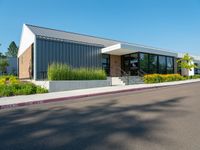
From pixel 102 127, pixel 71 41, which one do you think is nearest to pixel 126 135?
pixel 102 127

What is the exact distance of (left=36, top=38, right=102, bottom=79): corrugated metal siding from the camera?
687 inches

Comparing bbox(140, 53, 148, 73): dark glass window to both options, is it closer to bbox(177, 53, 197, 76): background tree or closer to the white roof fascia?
bbox(177, 53, 197, 76): background tree

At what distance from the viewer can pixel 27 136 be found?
417 centimetres

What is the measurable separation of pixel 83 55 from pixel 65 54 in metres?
2.22

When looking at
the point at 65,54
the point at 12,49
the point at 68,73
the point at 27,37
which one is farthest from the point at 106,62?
the point at 12,49

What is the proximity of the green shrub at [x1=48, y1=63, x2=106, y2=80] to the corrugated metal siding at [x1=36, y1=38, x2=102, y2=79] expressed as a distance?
2879mm

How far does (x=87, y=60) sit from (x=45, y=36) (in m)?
5.25

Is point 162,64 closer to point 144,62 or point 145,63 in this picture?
point 145,63

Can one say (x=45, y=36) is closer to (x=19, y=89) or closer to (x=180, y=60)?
(x=19, y=89)

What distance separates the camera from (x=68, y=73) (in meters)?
14.8

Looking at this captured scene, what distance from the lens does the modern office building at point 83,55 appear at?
57.8ft

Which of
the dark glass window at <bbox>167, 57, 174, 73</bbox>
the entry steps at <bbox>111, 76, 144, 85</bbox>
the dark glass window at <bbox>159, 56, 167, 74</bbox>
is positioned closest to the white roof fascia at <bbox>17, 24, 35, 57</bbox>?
the entry steps at <bbox>111, 76, 144, 85</bbox>

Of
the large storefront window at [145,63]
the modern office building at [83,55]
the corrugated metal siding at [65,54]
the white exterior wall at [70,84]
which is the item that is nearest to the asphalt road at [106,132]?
Result: the white exterior wall at [70,84]

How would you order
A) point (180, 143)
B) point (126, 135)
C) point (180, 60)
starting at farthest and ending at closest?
point (180, 60)
point (126, 135)
point (180, 143)
